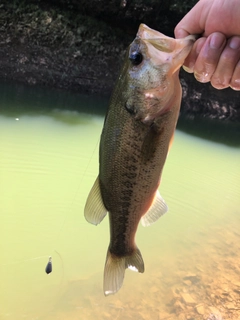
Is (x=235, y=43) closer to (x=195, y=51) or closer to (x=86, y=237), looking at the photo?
(x=195, y=51)

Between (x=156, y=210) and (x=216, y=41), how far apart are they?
675 mm

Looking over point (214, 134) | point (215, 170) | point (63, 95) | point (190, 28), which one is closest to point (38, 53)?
point (63, 95)

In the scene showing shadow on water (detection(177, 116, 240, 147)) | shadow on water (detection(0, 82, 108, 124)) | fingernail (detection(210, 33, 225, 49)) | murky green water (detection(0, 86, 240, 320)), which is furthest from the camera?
shadow on water (detection(177, 116, 240, 147))

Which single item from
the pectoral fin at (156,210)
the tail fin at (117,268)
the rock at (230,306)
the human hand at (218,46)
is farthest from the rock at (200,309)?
the human hand at (218,46)

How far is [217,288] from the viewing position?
3.41 meters

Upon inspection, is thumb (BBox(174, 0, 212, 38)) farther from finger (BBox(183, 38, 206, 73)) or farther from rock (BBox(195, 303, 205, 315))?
rock (BBox(195, 303, 205, 315))

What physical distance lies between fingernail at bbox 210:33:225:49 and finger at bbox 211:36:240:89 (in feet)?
0.09

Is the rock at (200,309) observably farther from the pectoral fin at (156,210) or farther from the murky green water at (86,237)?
the pectoral fin at (156,210)

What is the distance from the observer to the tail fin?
140cm

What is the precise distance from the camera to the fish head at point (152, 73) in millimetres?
1135

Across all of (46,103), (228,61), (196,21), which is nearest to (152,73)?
(228,61)

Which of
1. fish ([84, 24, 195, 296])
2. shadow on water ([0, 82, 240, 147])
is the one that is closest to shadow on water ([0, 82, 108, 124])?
shadow on water ([0, 82, 240, 147])

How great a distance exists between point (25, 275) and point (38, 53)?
294 inches

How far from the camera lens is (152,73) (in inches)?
45.3
